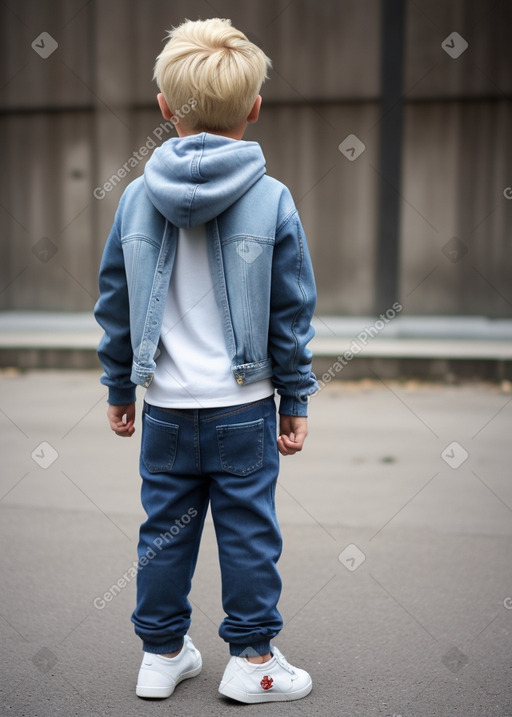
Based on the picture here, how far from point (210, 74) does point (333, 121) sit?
667cm

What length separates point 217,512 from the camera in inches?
90.9

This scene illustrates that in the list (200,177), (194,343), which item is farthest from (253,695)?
(200,177)

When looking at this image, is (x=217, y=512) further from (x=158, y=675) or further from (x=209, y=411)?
(x=158, y=675)

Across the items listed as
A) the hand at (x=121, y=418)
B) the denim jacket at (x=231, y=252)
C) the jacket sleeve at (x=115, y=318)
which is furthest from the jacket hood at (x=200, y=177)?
the hand at (x=121, y=418)

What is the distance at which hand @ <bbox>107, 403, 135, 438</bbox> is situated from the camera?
246 cm

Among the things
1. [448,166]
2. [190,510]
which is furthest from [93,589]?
[448,166]

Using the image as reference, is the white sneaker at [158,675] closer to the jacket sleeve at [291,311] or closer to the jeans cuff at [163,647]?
the jeans cuff at [163,647]

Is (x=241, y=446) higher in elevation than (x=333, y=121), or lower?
higher

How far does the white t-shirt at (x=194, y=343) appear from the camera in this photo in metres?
2.24

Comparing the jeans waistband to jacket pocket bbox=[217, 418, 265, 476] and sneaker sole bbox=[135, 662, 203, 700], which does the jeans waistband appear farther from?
sneaker sole bbox=[135, 662, 203, 700]

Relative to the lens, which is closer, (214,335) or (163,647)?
(214,335)

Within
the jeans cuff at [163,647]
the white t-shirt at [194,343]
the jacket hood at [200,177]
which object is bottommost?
the jeans cuff at [163,647]

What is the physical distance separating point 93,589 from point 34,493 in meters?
1.31

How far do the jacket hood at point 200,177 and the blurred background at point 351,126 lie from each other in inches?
241
